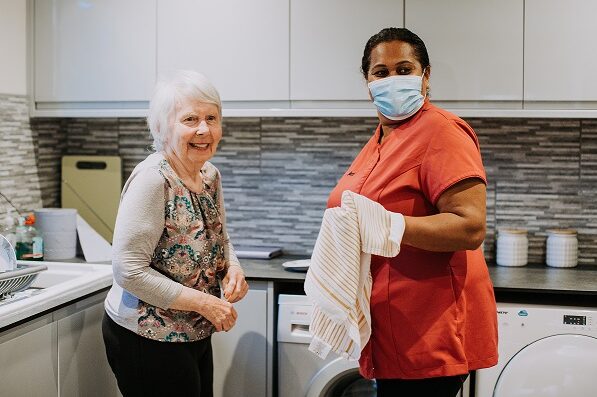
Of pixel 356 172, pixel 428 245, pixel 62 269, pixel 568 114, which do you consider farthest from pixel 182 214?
pixel 568 114

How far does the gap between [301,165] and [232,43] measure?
604mm

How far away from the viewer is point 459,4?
269cm

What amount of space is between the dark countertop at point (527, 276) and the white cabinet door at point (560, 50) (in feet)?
2.09

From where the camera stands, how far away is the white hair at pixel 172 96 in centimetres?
188

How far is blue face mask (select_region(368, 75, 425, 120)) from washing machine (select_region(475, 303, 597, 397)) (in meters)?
1.10

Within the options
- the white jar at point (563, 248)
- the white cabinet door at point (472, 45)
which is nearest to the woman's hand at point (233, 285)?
the white cabinet door at point (472, 45)

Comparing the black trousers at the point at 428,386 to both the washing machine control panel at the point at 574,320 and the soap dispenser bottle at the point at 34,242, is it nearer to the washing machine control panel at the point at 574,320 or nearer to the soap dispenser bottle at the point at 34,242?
the washing machine control panel at the point at 574,320

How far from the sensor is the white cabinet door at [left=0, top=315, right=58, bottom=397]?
198cm

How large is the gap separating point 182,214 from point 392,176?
0.56m

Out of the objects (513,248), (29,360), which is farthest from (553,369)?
(29,360)

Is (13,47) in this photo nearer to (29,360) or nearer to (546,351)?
(29,360)

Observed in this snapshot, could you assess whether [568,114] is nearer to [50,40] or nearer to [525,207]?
[525,207]

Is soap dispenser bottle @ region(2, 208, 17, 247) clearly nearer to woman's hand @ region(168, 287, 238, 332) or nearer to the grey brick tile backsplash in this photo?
the grey brick tile backsplash

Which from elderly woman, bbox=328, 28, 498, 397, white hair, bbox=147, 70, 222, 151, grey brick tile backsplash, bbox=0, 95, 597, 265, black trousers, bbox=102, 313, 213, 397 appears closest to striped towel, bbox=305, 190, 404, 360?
elderly woman, bbox=328, 28, 498, 397
